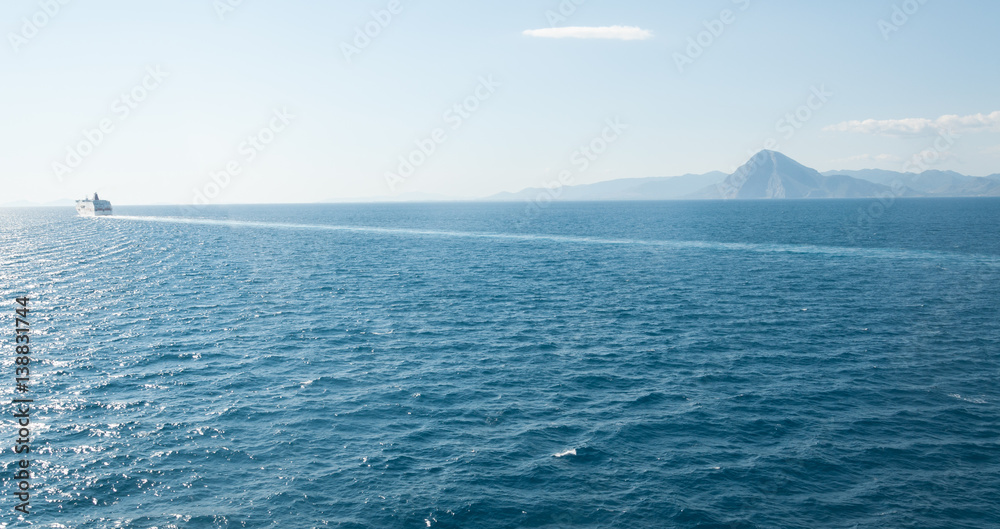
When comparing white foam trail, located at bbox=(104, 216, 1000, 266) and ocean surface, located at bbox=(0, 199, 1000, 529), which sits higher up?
white foam trail, located at bbox=(104, 216, 1000, 266)

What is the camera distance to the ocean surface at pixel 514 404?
1109 inches

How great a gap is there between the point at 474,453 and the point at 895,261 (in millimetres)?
104779

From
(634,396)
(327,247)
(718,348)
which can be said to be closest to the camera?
(634,396)

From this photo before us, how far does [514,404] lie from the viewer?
39875 mm

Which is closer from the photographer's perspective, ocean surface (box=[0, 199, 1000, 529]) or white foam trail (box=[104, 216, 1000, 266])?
ocean surface (box=[0, 199, 1000, 529])

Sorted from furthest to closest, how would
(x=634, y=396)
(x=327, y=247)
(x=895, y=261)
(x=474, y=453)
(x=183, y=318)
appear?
(x=327, y=247), (x=895, y=261), (x=183, y=318), (x=634, y=396), (x=474, y=453)

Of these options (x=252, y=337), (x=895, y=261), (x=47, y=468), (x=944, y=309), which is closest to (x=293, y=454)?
(x=47, y=468)

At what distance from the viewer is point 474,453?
108 feet

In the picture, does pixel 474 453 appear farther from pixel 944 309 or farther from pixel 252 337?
pixel 944 309

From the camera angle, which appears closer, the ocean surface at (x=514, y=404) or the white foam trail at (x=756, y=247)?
the ocean surface at (x=514, y=404)

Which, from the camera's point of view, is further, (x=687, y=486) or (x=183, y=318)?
(x=183, y=318)

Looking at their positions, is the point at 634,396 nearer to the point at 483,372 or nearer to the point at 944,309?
the point at 483,372

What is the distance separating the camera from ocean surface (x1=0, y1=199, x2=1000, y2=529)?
28.2 m

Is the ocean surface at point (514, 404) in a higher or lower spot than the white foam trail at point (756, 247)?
lower
